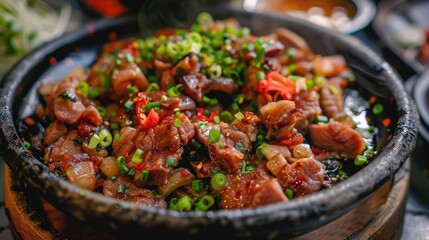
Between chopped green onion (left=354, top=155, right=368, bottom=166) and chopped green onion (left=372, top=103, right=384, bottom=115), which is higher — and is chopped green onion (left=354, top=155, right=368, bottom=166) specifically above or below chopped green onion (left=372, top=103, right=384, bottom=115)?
below

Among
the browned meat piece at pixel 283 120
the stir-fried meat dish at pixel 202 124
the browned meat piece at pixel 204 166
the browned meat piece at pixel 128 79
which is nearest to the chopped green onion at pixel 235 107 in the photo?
the stir-fried meat dish at pixel 202 124

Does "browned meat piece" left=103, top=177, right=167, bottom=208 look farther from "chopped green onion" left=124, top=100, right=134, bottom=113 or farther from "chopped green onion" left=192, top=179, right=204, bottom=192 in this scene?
"chopped green onion" left=124, top=100, right=134, bottom=113

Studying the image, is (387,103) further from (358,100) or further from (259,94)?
(259,94)

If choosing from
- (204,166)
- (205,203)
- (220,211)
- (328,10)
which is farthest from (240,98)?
(328,10)

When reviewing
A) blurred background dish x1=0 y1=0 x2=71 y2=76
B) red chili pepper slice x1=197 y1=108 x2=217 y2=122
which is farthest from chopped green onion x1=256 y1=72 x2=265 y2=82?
blurred background dish x1=0 y1=0 x2=71 y2=76

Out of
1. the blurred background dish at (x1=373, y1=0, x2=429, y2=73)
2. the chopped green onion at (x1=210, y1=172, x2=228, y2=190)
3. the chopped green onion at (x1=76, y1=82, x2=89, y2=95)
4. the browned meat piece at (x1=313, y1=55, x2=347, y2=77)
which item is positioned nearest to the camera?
the chopped green onion at (x1=210, y1=172, x2=228, y2=190)

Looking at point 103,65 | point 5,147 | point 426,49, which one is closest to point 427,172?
point 426,49
